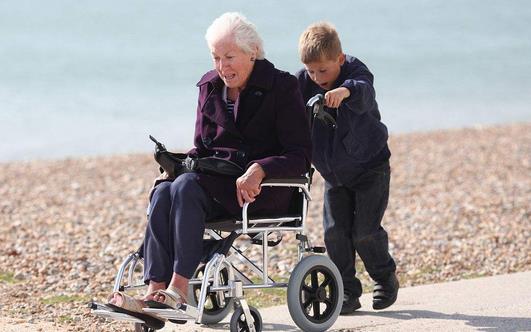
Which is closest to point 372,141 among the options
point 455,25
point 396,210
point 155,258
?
point 155,258

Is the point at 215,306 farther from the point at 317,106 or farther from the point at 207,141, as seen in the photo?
the point at 317,106

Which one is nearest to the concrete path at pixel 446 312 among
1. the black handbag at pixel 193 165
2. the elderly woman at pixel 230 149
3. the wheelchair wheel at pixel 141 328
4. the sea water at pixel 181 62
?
the wheelchair wheel at pixel 141 328

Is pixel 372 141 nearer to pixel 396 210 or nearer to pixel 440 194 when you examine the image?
pixel 396 210

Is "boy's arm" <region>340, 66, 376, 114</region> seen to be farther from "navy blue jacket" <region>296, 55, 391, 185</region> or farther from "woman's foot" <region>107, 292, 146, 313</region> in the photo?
"woman's foot" <region>107, 292, 146, 313</region>

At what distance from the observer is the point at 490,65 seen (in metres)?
33.2

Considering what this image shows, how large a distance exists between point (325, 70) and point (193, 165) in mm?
926

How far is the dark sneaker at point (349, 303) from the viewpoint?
18.3ft

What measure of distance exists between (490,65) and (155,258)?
2963cm

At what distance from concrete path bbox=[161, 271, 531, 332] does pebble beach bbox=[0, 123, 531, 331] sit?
0.64 metres

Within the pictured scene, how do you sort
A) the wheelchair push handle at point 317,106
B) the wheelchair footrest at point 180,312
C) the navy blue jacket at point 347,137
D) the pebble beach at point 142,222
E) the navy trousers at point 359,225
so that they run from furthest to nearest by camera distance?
the pebble beach at point 142,222 < the navy trousers at point 359,225 < the navy blue jacket at point 347,137 < the wheelchair push handle at point 317,106 < the wheelchair footrest at point 180,312

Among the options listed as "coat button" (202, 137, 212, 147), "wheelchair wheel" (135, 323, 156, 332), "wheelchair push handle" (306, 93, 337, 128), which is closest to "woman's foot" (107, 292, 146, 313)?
"wheelchair wheel" (135, 323, 156, 332)

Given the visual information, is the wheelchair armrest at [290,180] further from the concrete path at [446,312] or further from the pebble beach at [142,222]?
the pebble beach at [142,222]

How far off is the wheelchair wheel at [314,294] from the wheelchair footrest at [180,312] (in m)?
0.54

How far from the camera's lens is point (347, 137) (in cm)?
542
